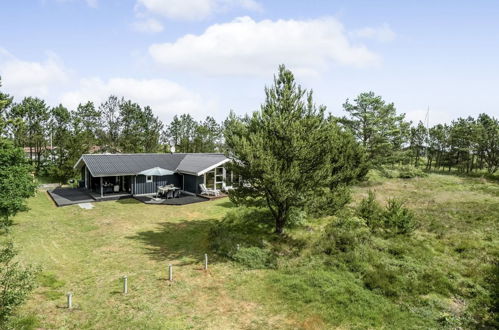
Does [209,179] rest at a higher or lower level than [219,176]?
Answer: lower

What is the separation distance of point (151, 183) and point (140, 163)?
244 centimetres

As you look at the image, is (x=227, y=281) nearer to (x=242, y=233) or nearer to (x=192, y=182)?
(x=242, y=233)

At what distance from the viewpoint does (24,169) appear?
16672mm

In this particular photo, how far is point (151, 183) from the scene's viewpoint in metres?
27.3

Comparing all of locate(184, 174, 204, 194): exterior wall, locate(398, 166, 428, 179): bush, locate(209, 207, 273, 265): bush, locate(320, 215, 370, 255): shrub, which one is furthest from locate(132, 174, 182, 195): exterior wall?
locate(398, 166, 428, 179): bush

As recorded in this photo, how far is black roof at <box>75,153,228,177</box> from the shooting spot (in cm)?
2514

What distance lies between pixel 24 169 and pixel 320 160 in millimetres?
17620

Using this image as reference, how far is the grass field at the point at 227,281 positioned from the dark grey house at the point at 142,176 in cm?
770

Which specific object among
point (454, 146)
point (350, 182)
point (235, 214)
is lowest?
point (235, 214)

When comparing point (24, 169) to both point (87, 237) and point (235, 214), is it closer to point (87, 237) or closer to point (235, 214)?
point (87, 237)

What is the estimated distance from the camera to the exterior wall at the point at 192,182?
2728 centimetres

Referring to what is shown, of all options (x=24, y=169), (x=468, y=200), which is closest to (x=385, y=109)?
(x=468, y=200)

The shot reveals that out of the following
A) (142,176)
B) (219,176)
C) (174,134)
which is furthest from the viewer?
(174,134)

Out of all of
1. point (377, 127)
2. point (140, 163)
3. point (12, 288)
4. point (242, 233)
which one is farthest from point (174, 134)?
point (12, 288)
